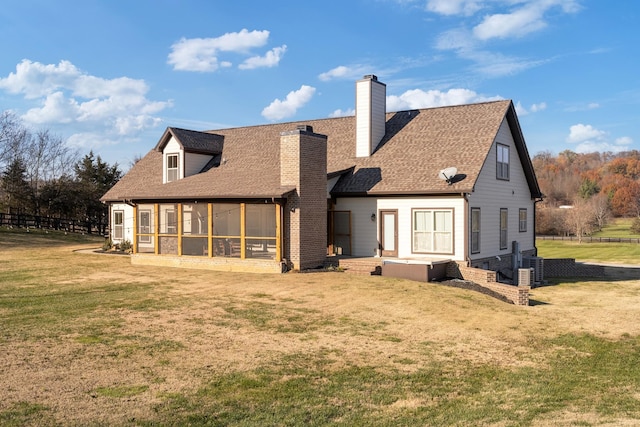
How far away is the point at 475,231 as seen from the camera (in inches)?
868

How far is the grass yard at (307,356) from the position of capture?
763 cm

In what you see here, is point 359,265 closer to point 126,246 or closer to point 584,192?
point 126,246

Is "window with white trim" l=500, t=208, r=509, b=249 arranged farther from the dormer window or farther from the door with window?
the dormer window

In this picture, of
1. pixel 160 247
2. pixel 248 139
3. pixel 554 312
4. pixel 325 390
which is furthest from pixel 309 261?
pixel 325 390

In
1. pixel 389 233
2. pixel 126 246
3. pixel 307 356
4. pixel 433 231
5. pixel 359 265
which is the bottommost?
pixel 307 356

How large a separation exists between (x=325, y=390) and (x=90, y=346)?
477 centimetres

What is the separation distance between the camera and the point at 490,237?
76.7 ft

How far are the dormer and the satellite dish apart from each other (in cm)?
1272

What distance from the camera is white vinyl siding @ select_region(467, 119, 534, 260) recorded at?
22500mm

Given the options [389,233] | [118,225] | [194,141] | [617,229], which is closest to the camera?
[389,233]

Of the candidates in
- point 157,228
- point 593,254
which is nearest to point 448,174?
point 157,228

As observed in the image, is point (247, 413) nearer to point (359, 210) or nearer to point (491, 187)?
point (359, 210)

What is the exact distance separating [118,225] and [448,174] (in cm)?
2034

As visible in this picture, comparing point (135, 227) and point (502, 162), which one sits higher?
point (502, 162)
